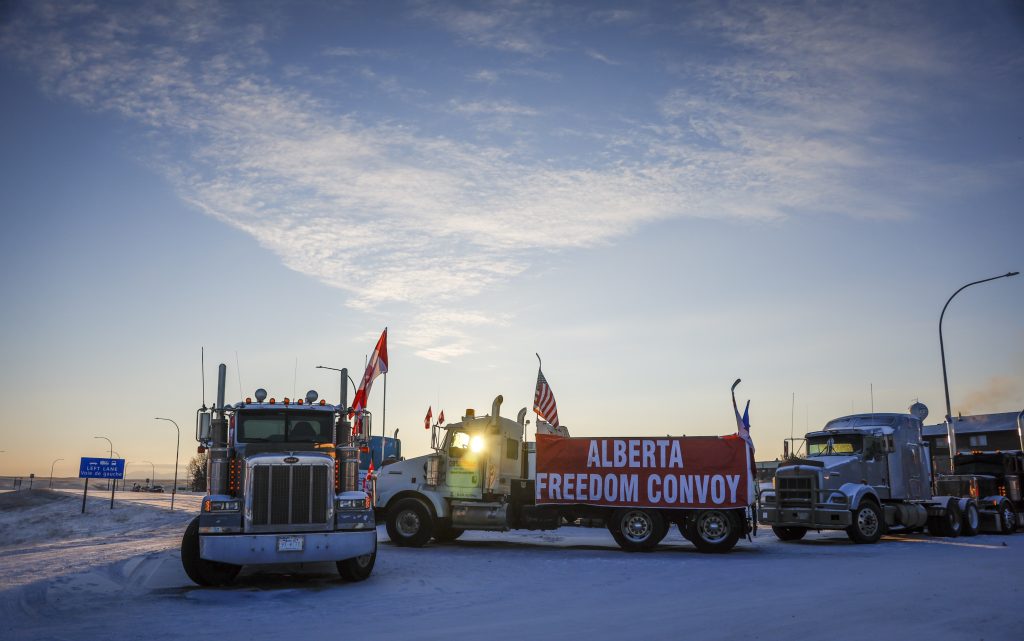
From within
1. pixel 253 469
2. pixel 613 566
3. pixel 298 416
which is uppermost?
pixel 298 416

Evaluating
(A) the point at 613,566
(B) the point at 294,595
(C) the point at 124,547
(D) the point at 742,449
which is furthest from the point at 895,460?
(C) the point at 124,547

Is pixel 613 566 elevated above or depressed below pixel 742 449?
below

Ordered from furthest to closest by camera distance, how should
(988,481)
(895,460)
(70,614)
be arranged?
(988,481) < (895,460) < (70,614)

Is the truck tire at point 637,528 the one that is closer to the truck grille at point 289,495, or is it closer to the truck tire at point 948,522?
the truck grille at point 289,495

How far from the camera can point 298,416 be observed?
1512cm

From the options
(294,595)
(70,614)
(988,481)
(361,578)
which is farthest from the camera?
(988,481)

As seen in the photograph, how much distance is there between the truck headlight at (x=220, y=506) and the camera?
13.1 m

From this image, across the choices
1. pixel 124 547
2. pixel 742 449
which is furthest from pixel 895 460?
pixel 124 547

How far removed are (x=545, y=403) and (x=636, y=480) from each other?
13.7ft

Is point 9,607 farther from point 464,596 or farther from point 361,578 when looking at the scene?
point 464,596

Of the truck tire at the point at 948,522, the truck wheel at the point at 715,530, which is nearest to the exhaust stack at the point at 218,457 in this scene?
the truck wheel at the point at 715,530

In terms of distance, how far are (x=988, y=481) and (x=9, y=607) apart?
93.4ft

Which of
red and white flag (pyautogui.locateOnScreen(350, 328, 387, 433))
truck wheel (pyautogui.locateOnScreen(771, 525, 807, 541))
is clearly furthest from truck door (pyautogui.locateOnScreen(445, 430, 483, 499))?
truck wheel (pyautogui.locateOnScreen(771, 525, 807, 541))

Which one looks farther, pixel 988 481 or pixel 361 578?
pixel 988 481
